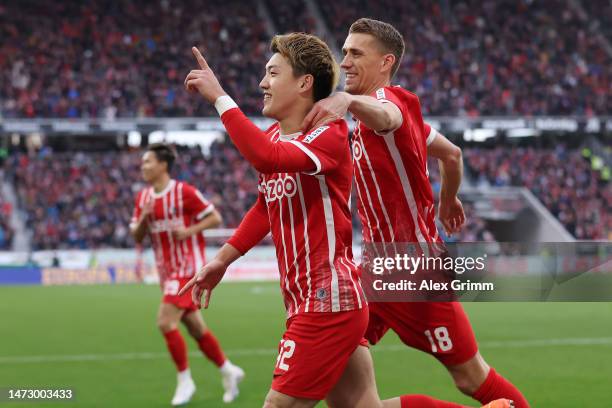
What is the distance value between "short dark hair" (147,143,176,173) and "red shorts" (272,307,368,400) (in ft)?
15.7

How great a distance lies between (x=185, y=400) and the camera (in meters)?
7.57

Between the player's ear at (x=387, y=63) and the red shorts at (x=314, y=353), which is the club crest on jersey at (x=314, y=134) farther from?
the player's ear at (x=387, y=63)

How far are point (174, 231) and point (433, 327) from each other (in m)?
4.12

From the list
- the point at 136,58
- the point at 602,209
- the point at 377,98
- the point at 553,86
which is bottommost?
the point at 602,209

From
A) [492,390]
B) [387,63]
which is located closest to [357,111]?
[387,63]

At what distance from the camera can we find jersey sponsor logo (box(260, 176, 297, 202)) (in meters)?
3.86

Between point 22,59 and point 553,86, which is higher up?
point 22,59

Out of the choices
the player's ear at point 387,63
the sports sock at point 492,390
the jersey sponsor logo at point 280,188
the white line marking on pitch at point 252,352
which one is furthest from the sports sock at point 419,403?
the white line marking on pitch at point 252,352

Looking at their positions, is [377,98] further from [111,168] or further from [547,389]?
[111,168]

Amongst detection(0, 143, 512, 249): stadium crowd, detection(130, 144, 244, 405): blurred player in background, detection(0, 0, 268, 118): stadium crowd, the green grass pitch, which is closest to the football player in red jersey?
the green grass pitch

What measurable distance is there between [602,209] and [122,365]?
26.6m

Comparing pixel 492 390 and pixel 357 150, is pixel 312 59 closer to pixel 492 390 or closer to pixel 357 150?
pixel 357 150

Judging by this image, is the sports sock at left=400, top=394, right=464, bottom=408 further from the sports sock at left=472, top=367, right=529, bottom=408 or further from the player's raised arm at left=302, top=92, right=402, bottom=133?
the player's raised arm at left=302, top=92, right=402, bottom=133

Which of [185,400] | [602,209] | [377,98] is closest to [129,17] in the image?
[602,209]
